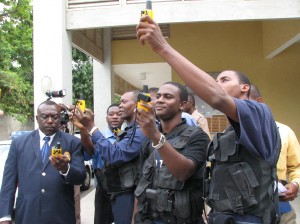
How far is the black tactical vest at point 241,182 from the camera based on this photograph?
1978 mm

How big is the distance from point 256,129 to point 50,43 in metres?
5.63

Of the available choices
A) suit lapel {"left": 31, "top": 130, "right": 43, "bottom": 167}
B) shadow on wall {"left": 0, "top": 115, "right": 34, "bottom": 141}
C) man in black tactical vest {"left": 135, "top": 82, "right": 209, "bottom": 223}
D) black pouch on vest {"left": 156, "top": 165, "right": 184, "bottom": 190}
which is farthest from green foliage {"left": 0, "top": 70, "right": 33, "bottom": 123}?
black pouch on vest {"left": 156, "top": 165, "right": 184, "bottom": 190}

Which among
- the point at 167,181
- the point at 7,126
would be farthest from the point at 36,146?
the point at 7,126

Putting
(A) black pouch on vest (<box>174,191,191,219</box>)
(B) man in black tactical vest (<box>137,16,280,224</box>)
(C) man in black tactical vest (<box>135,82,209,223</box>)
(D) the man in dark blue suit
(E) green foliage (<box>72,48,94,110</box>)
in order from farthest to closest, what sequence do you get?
1. (E) green foliage (<box>72,48,94,110</box>)
2. (D) the man in dark blue suit
3. (A) black pouch on vest (<box>174,191,191,219</box>)
4. (C) man in black tactical vest (<box>135,82,209,223</box>)
5. (B) man in black tactical vest (<box>137,16,280,224</box>)

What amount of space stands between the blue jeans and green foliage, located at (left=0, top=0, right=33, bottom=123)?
508 inches

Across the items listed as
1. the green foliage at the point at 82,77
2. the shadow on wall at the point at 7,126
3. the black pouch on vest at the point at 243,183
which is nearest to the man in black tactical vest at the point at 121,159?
the black pouch on vest at the point at 243,183

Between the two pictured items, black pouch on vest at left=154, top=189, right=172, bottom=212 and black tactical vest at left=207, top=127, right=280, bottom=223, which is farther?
black pouch on vest at left=154, top=189, right=172, bottom=212

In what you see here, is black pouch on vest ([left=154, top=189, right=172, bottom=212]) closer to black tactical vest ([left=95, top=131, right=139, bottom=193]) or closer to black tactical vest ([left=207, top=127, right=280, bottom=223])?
black tactical vest ([left=207, top=127, right=280, bottom=223])

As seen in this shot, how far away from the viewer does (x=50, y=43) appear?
22.2 ft

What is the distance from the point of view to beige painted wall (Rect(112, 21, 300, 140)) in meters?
9.02

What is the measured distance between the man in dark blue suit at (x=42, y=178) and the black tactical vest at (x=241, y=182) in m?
1.32

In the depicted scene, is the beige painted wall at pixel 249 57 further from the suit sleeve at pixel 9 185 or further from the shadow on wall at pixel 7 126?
the shadow on wall at pixel 7 126

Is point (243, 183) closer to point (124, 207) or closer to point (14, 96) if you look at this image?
point (124, 207)

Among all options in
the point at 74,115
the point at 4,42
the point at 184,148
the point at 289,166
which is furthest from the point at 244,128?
the point at 4,42
